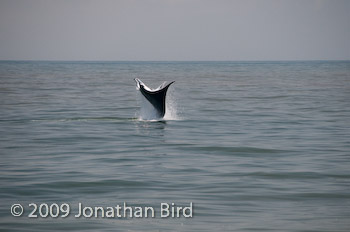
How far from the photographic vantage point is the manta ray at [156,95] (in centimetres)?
2530

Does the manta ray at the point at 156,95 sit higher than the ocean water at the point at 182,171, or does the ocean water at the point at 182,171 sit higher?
the manta ray at the point at 156,95

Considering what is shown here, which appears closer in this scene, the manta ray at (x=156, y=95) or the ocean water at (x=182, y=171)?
the ocean water at (x=182, y=171)

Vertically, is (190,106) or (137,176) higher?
(190,106)

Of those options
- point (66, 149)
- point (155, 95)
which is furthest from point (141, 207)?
point (155, 95)

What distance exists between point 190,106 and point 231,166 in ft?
70.2

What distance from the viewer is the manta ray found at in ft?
83.0

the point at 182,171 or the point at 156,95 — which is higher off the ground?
the point at 156,95

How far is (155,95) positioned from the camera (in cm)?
2577

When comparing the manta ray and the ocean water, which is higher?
the manta ray

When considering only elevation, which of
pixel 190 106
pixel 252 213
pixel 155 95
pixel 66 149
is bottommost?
pixel 252 213

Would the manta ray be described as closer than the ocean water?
No

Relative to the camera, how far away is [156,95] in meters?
25.7

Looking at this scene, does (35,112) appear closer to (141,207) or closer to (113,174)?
(113,174)

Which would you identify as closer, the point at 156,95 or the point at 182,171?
the point at 182,171
